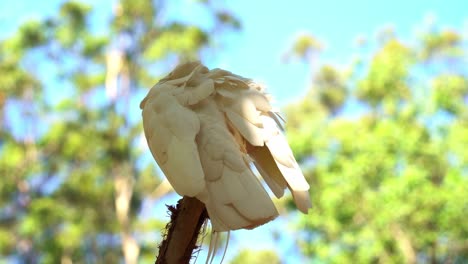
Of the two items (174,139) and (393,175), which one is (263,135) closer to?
(174,139)

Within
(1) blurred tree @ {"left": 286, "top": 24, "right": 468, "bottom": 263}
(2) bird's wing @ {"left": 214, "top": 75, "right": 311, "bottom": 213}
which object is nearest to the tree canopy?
(1) blurred tree @ {"left": 286, "top": 24, "right": 468, "bottom": 263}

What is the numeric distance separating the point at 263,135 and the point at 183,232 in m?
0.28

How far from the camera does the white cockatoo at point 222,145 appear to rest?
1.07 m

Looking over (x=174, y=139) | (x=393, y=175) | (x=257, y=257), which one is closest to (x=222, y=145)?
(x=174, y=139)

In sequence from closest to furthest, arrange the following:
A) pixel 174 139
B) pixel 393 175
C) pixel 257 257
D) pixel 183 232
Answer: pixel 183 232
pixel 174 139
pixel 393 175
pixel 257 257

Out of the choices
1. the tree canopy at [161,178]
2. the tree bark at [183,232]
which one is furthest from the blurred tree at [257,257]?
the tree bark at [183,232]

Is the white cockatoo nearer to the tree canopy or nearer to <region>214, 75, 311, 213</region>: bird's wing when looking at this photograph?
<region>214, 75, 311, 213</region>: bird's wing

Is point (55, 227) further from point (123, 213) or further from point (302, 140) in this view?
point (302, 140)

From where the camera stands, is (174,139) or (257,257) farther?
(257,257)

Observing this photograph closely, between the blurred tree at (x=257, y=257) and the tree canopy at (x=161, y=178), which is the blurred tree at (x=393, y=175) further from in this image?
the blurred tree at (x=257, y=257)

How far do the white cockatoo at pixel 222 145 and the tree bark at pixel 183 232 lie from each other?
32 millimetres

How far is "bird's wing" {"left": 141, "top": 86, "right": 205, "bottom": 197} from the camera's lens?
1088 millimetres

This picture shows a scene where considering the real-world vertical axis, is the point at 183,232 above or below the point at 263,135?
below

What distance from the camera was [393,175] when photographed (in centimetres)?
599
